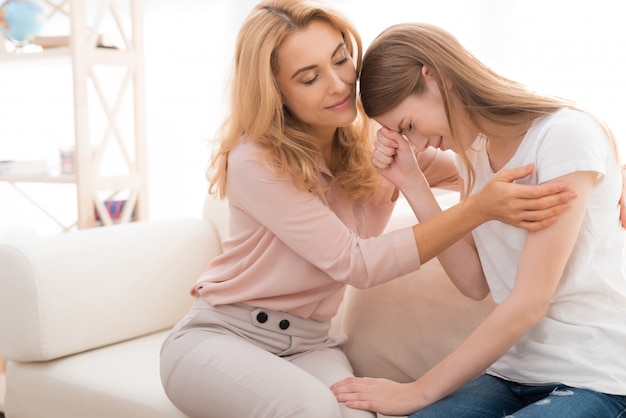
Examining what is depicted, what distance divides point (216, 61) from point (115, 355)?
1456 millimetres

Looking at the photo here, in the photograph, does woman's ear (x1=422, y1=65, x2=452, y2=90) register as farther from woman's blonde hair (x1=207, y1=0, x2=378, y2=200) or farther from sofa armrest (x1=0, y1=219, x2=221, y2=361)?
sofa armrest (x1=0, y1=219, x2=221, y2=361)

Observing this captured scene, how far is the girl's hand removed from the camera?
5.09 feet

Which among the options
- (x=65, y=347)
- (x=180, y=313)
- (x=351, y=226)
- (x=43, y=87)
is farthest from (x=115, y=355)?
(x=43, y=87)

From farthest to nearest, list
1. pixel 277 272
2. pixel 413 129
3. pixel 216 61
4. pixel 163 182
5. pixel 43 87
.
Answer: pixel 43 87
pixel 163 182
pixel 216 61
pixel 277 272
pixel 413 129

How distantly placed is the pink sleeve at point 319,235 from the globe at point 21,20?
1751 mm

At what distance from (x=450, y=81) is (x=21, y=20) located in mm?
2113

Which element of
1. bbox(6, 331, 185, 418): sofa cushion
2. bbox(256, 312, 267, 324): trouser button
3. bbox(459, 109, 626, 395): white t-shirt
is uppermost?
bbox(459, 109, 626, 395): white t-shirt

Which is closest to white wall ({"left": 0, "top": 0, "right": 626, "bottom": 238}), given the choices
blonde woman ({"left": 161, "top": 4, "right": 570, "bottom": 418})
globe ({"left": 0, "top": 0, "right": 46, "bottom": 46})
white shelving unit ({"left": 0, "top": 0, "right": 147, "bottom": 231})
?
white shelving unit ({"left": 0, "top": 0, "right": 147, "bottom": 231})

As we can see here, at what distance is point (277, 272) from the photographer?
1617 millimetres

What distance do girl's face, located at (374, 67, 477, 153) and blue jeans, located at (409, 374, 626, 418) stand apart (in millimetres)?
452

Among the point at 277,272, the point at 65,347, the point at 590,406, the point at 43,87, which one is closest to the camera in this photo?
the point at 590,406

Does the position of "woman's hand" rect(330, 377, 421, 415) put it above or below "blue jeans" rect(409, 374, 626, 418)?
below

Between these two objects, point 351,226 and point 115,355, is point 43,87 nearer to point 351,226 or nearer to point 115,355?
point 115,355

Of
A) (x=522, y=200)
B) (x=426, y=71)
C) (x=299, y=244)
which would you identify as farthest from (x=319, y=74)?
(x=522, y=200)
